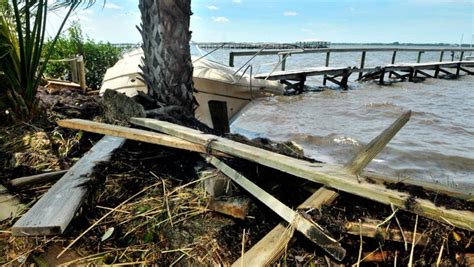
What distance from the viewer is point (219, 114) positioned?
4.80m

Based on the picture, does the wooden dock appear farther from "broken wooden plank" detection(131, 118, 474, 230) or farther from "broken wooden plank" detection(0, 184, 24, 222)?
"broken wooden plank" detection(0, 184, 24, 222)

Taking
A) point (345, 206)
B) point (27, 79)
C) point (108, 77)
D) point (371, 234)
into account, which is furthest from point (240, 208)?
point (108, 77)

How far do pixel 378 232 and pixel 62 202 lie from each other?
1895mm

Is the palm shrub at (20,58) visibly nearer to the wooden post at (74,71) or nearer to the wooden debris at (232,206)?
the wooden debris at (232,206)

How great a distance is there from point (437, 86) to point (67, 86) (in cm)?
2036

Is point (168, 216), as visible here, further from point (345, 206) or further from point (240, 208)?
point (345, 206)

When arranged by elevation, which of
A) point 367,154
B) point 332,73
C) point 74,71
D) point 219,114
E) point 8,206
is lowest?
point 332,73

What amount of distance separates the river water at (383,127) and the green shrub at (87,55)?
4436 mm

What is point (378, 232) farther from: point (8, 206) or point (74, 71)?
point (74, 71)

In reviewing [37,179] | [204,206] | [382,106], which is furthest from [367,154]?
[382,106]

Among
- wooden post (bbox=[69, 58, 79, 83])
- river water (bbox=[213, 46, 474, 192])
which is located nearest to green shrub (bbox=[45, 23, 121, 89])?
wooden post (bbox=[69, 58, 79, 83])

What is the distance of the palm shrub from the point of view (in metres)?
3.69

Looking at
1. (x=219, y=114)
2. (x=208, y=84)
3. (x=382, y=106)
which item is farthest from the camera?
(x=382, y=106)

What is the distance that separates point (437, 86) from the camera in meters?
20.1
